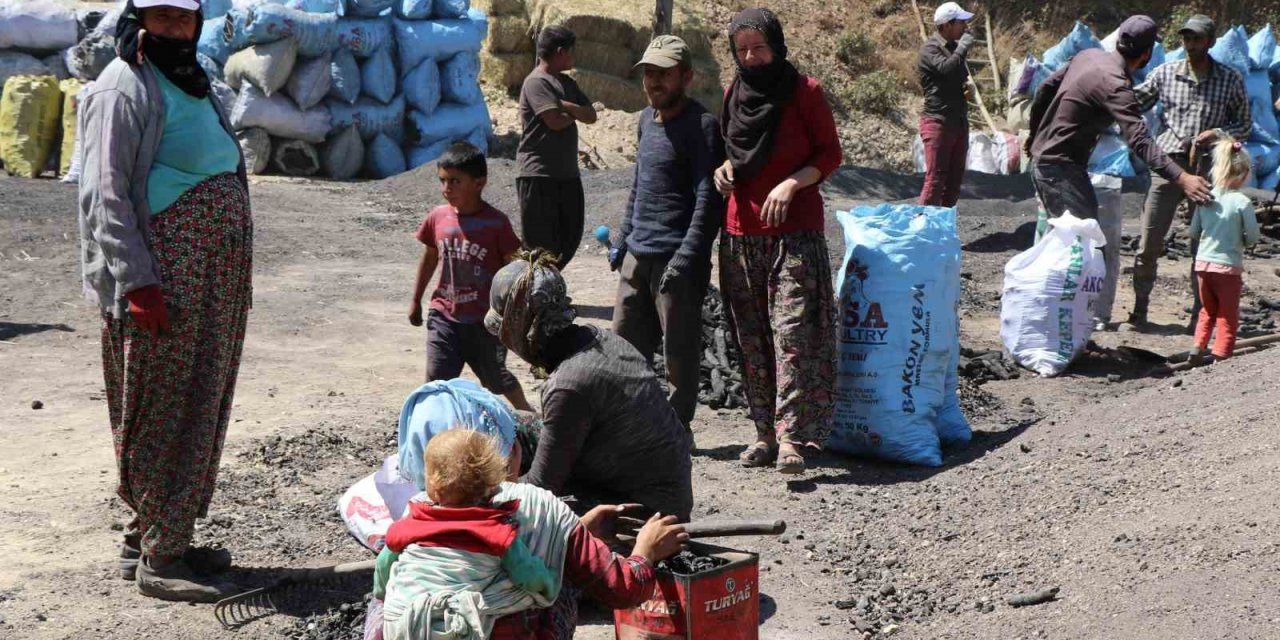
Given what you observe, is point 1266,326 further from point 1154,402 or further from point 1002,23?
point 1002,23

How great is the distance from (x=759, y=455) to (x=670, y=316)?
2.42 feet

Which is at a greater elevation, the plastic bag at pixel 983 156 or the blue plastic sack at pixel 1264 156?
the blue plastic sack at pixel 1264 156

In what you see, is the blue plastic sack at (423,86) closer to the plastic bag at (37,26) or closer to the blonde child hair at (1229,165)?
the plastic bag at (37,26)

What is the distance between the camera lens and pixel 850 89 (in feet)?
73.8

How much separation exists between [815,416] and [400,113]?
35.3 ft

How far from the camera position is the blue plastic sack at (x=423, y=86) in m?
15.6

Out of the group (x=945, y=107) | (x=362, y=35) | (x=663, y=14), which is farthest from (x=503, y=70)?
(x=945, y=107)

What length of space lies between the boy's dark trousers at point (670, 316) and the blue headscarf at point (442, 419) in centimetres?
218

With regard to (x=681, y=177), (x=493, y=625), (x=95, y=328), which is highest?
(x=681, y=177)

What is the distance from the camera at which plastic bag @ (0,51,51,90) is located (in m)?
14.9

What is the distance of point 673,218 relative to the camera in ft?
19.3

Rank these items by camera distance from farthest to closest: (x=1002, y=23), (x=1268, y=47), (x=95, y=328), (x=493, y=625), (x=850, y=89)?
(x=1002, y=23)
(x=850, y=89)
(x=1268, y=47)
(x=95, y=328)
(x=493, y=625)

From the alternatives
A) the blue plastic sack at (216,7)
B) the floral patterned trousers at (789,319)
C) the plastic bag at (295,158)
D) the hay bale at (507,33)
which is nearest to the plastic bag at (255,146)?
the plastic bag at (295,158)

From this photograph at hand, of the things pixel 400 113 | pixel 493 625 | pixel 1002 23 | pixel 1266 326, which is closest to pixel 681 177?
pixel 493 625
